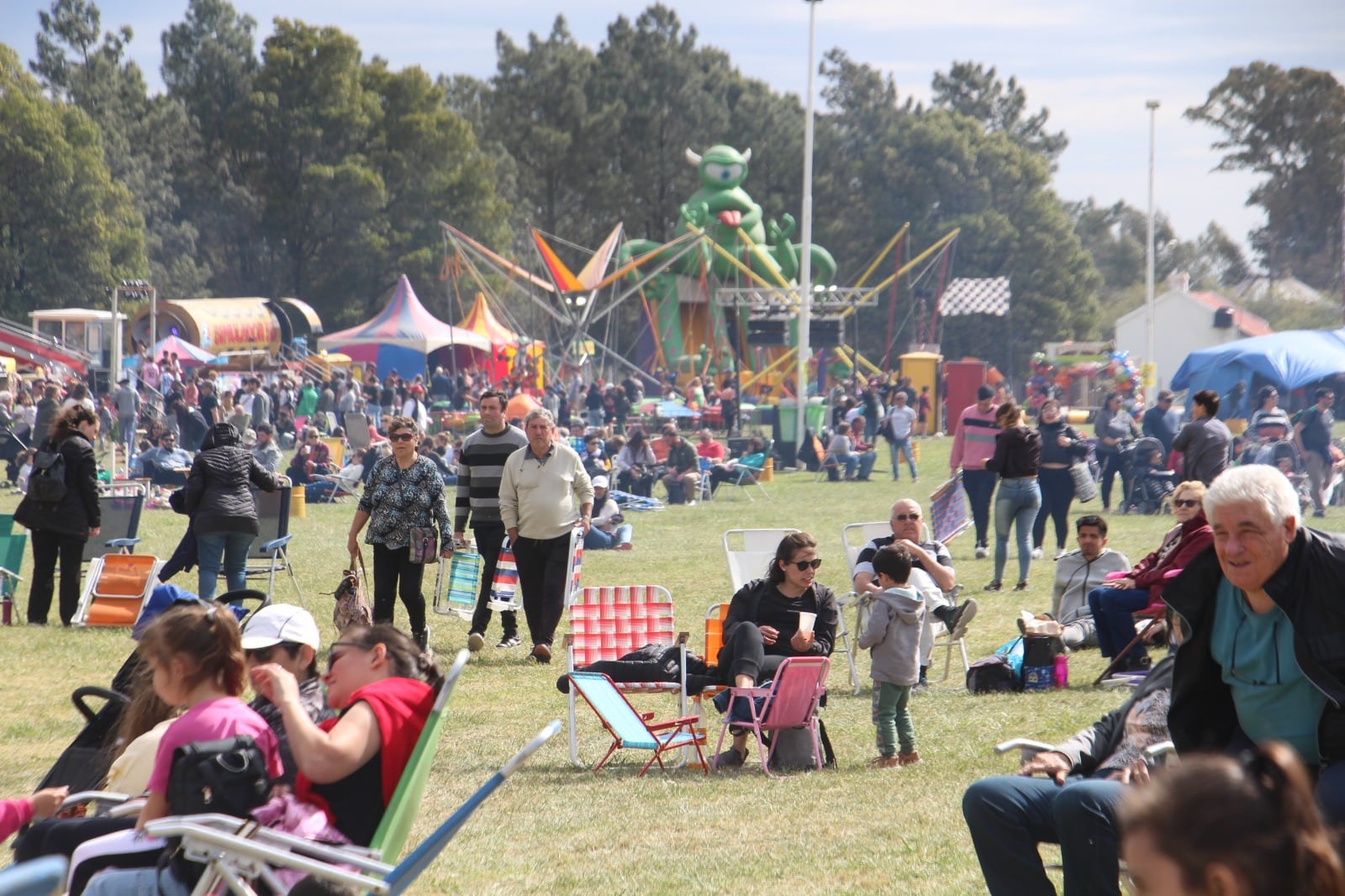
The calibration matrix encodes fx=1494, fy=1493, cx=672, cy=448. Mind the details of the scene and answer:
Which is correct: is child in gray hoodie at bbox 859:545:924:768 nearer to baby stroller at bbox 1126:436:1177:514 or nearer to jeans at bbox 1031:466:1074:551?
jeans at bbox 1031:466:1074:551

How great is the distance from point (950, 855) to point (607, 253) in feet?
90.1

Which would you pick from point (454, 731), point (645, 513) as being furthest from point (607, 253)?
point (454, 731)

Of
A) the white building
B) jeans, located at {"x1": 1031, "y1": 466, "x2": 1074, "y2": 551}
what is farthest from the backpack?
the white building

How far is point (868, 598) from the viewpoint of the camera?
23.8 ft

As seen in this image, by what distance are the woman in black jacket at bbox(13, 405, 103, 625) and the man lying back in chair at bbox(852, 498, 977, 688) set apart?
5.14 meters

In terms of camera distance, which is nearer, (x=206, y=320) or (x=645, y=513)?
(x=645, y=513)

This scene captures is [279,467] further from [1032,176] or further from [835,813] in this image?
[1032,176]

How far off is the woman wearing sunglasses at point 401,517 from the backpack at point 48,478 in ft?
7.60

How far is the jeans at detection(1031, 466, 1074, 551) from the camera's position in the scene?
1316 cm

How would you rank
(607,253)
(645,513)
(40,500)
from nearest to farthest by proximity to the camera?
(40,500), (645,513), (607,253)

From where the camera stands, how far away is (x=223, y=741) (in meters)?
3.27

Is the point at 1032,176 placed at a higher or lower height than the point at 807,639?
higher

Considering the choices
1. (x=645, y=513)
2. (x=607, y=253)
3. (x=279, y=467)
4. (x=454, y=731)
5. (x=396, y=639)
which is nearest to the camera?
(x=396, y=639)

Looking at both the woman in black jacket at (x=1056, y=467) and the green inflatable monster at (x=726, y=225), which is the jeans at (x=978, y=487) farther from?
the green inflatable monster at (x=726, y=225)
